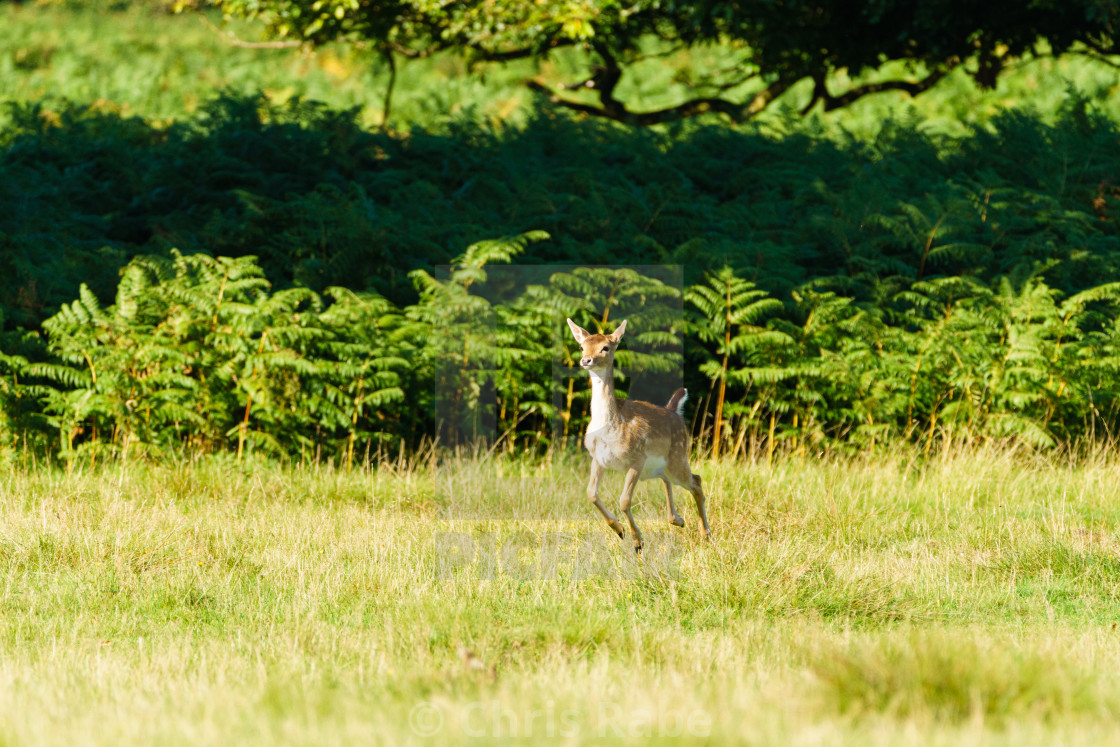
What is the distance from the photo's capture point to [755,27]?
13.5 meters

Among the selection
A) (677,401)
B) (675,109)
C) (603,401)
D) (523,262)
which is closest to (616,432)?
(603,401)

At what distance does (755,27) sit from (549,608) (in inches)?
399

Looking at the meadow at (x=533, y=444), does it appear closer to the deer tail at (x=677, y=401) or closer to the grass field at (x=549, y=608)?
the grass field at (x=549, y=608)

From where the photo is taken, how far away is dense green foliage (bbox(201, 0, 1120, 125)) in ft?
42.5

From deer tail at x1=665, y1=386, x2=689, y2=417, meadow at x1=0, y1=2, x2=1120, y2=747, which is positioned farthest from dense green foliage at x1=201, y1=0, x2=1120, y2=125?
deer tail at x1=665, y1=386, x2=689, y2=417

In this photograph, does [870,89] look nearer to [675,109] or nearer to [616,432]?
[675,109]

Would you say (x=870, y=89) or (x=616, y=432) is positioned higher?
(x=870, y=89)

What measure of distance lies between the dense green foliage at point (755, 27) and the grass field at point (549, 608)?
6.62m

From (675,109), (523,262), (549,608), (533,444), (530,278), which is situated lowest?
(549,608)

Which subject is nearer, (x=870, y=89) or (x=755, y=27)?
(x=755, y=27)

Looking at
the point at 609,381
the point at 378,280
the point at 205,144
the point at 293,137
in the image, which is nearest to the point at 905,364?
the point at 378,280

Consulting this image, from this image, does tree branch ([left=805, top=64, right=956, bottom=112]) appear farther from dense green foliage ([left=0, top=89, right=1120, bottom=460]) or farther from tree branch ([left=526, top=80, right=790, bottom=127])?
dense green foliage ([left=0, top=89, right=1120, bottom=460])

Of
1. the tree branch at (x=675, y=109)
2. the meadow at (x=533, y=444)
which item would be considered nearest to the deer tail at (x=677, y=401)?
the meadow at (x=533, y=444)

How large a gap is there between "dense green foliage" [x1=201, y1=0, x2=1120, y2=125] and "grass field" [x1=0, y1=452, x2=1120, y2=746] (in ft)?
21.7
